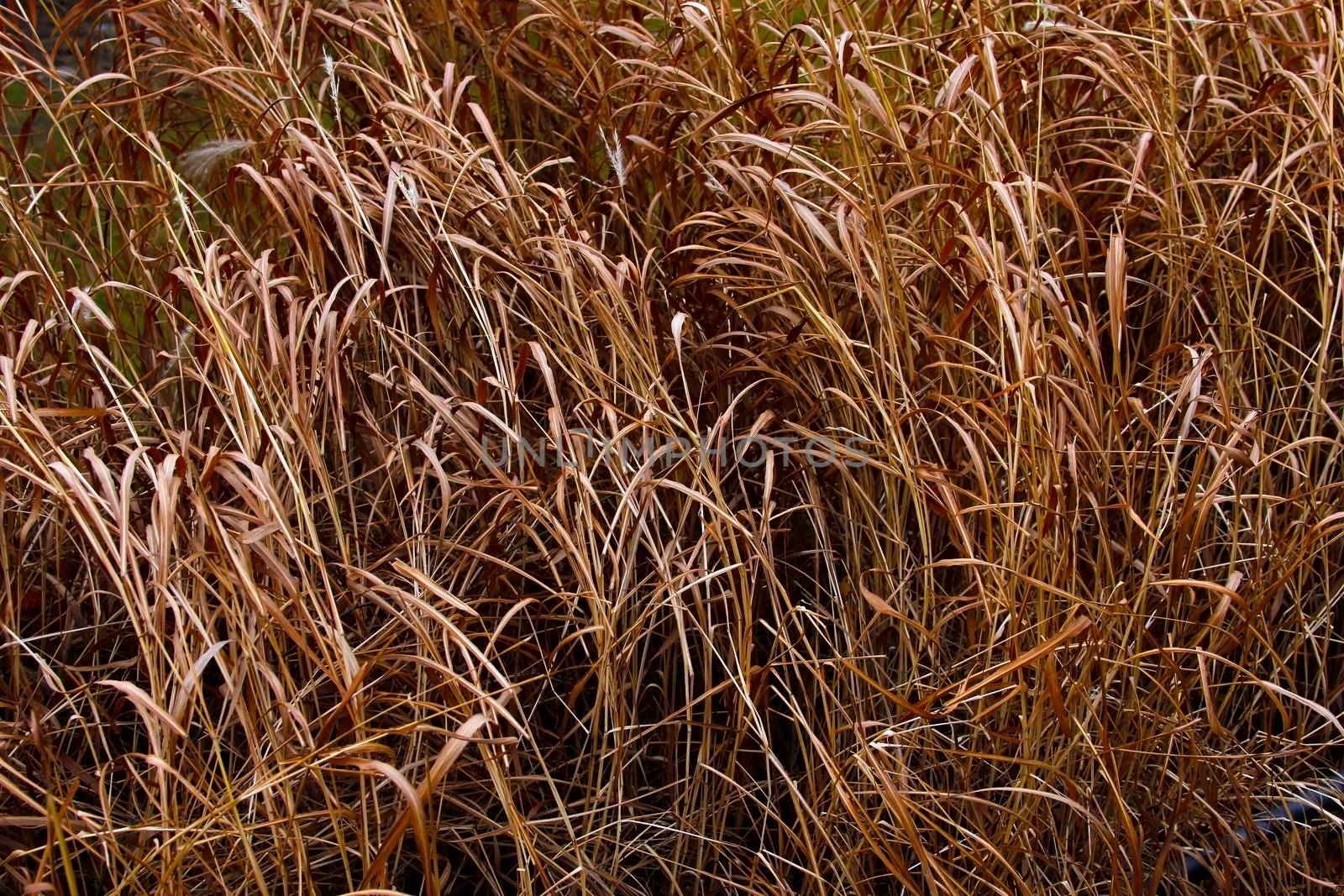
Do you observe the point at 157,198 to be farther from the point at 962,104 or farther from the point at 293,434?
the point at 962,104

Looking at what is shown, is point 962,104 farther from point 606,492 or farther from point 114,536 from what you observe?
point 114,536

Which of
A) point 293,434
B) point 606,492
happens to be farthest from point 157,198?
point 606,492

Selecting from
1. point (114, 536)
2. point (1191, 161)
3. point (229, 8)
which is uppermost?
point (229, 8)

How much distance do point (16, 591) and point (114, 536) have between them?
0.39 feet

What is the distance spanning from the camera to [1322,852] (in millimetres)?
1648

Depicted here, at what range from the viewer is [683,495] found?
1687mm

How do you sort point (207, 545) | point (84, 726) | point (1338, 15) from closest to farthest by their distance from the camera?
point (84, 726) → point (207, 545) → point (1338, 15)

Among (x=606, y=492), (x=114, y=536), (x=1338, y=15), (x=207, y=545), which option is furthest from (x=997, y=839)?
(x=1338, y=15)

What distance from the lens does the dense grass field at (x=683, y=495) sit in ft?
4.73

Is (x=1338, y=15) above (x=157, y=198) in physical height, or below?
below

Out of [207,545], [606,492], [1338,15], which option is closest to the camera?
[207,545]

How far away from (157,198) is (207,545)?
787mm

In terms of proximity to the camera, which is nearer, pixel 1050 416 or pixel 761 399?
pixel 1050 416

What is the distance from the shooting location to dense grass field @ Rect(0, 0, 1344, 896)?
1.44 meters
